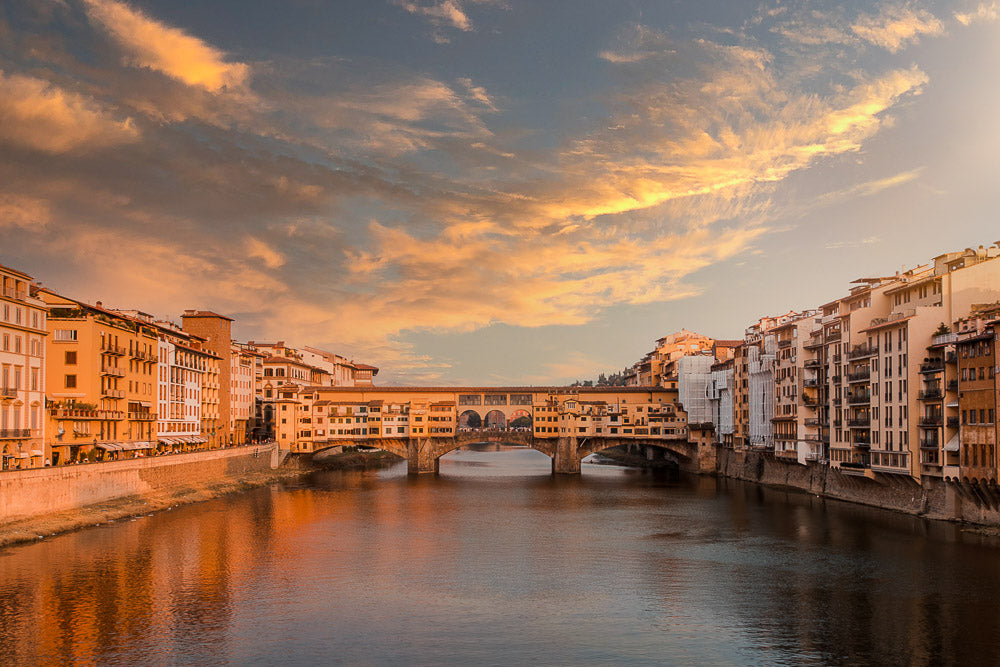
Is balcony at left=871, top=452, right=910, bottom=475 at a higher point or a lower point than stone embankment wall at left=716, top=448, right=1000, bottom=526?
higher

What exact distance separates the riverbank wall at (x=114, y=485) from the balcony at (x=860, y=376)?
54231mm

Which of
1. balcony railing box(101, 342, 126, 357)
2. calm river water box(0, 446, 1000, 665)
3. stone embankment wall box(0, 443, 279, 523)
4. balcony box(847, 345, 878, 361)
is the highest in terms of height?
balcony railing box(101, 342, 126, 357)

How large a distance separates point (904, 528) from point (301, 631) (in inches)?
1562

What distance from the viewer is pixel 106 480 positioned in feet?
201

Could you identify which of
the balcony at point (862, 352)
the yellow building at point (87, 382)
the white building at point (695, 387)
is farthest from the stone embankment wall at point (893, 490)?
the yellow building at point (87, 382)

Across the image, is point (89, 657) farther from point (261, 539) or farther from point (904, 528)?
point (904, 528)

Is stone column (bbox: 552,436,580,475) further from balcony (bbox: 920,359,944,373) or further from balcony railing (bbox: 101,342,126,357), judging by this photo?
balcony (bbox: 920,359,944,373)

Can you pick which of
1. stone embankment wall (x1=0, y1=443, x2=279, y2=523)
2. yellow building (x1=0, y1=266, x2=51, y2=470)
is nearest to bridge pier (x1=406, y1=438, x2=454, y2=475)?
stone embankment wall (x1=0, y1=443, x2=279, y2=523)

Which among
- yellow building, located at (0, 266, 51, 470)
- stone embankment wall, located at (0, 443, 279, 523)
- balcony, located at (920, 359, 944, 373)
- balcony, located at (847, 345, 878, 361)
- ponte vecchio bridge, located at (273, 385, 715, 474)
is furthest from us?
ponte vecchio bridge, located at (273, 385, 715, 474)

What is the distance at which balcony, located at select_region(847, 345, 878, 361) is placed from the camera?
215 feet

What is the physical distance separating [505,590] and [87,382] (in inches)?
1687

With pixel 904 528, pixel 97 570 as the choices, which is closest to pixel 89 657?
pixel 97 570

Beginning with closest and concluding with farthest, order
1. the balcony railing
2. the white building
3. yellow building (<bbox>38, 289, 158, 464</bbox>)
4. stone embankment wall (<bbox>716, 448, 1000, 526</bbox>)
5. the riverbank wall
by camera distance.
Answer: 1. the riverbank wall
2. stone embankment wall (<bbox>716, 448, 1000, 526</bbox>)
3. yellow building (<bbox>38, 289, 158, 464</bbox>)
4. the balcony railing
5. the white building

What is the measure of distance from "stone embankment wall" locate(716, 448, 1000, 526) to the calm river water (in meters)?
1.47
